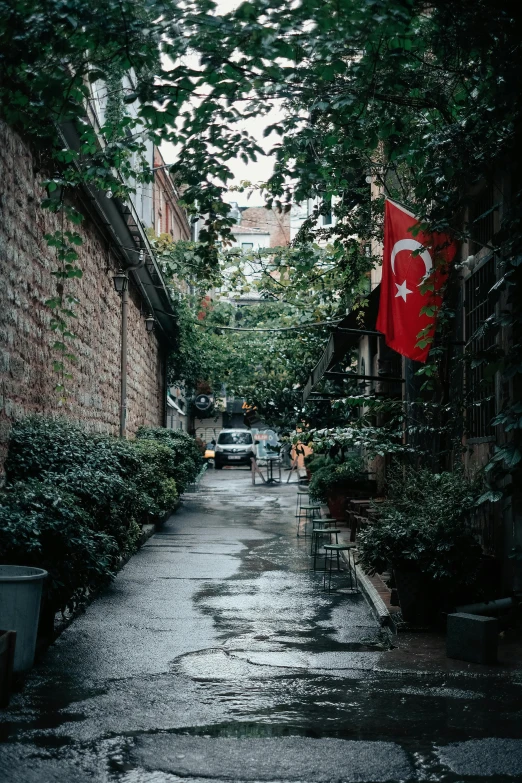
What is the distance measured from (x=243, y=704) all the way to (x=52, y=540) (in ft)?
6.67

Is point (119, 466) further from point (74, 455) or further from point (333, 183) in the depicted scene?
point (333, 183)

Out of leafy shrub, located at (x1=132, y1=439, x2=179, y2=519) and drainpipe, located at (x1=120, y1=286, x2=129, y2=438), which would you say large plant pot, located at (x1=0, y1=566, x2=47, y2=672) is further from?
drainpipe, located at (x1=120, y1=286, x2=129, y2=438)

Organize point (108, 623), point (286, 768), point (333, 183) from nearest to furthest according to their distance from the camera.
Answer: point (286, 768), point (108, 623), point (333, 183)

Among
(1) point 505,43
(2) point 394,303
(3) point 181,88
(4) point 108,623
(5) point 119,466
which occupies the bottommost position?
(4) point 108,623

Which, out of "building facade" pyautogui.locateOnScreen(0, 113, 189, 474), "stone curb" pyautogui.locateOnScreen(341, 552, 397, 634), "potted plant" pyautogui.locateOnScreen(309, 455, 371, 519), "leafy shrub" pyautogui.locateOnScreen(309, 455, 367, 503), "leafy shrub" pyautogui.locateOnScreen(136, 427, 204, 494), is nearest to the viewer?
"stone curb" pyautogui.locateOnScreen(341, 552, 397, 634)

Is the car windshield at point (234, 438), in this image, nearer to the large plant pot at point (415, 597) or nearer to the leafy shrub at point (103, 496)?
the leafy shrub at point (103, 496)

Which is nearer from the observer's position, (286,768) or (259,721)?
(286,768)

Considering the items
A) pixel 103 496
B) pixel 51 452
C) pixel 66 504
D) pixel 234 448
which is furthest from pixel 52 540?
pixel 234 448

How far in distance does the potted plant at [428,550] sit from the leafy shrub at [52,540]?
2.45 metres

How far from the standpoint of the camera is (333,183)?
9.82m

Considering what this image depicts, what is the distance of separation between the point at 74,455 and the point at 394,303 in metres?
4.00

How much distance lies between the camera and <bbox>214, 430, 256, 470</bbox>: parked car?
41.9 meters

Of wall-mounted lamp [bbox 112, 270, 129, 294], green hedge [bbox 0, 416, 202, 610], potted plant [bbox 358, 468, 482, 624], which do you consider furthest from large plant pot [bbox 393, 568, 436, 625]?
wall-mounted lamp [bbox 112, 270, 129, 294]

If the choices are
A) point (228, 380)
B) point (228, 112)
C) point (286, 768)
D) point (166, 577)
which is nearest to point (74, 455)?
point (166, 577)
